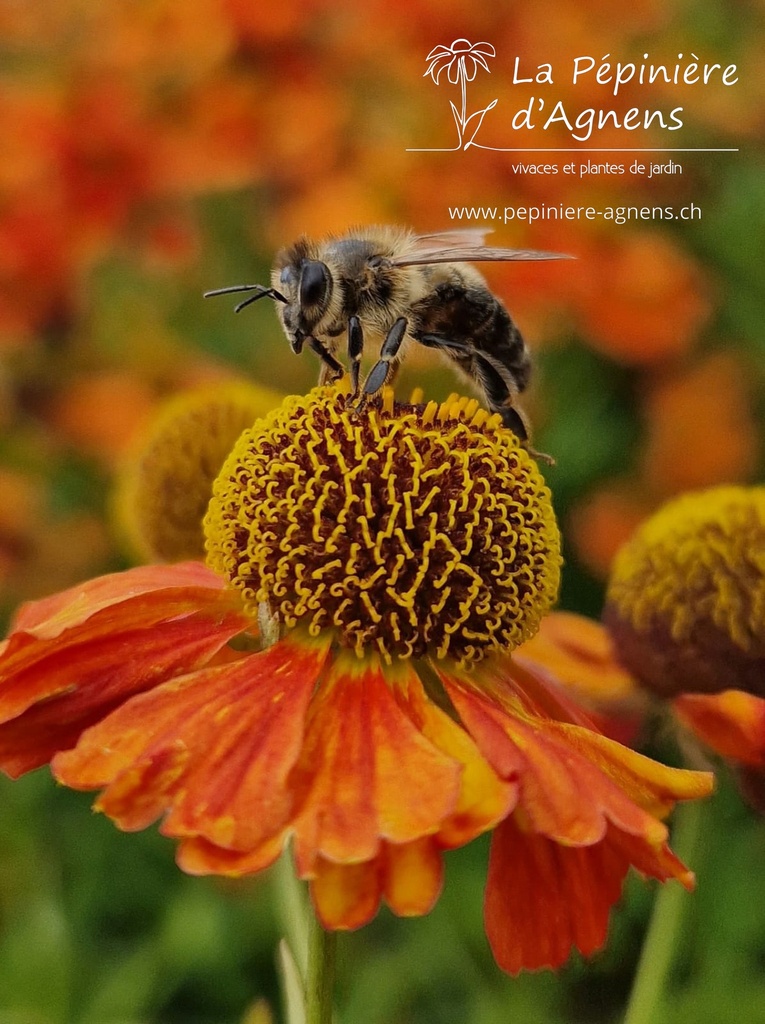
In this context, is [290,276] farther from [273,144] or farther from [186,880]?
[186,880]

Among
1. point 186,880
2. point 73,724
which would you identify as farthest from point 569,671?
point 186,880

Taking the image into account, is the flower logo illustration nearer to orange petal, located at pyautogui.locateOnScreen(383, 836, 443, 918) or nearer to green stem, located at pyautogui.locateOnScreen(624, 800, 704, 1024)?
green stem, located at pyautogui.locateOnScreen(624, 800, 704, 1024)

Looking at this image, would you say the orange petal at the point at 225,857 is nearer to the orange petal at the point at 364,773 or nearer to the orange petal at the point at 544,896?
the orange petal at the point at 364,773

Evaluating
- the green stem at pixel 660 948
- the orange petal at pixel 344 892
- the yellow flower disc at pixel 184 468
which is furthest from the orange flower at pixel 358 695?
the yellow flower disc at pixel 184 468

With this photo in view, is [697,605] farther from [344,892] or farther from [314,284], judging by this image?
[344,892]

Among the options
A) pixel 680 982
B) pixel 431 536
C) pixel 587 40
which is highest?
pixel 587 40

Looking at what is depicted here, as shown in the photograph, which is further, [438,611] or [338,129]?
[338,129]
